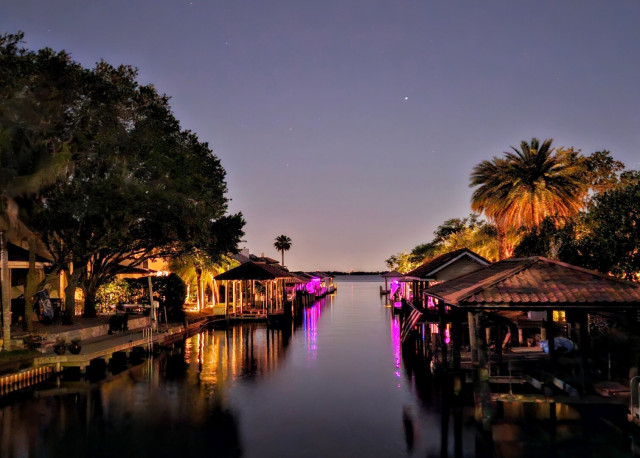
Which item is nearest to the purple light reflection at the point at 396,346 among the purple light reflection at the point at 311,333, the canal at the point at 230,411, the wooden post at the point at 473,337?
the canal at the point at 230,411

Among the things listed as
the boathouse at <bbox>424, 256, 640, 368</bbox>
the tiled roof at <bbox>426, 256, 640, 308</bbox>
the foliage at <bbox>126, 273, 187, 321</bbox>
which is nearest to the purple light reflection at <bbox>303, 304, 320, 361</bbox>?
the foliage at <bbox>126, 273, 187, 321</bbox>

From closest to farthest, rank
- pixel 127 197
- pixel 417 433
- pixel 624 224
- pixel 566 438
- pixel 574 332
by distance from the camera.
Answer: pixel 566 438
pixel 417 433
pixel 574 332
pixel 624 224
pixel 127 197

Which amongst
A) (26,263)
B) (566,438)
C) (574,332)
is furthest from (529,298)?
(26,263)

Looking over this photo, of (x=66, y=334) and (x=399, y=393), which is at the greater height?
(x=66, y=334)

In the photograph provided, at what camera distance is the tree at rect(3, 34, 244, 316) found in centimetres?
2716

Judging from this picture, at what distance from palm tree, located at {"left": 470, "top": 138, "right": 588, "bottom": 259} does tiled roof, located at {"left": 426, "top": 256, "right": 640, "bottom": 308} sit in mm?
22036

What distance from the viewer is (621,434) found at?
14.9 m

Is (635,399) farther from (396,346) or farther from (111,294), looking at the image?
(111,294)

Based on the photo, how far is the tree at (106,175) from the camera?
27.2 meters

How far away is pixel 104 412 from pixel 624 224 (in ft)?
68.7

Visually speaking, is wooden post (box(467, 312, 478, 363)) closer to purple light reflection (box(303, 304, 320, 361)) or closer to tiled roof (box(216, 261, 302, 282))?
purple light reflection (box(303, 304, 320, 361))

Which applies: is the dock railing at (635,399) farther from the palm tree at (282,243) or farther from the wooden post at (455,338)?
the palm tree at (282,243)

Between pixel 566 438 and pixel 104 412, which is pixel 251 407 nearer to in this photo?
pixel 104 412

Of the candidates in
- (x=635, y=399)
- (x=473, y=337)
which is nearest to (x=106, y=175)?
(x=473, y=337)
